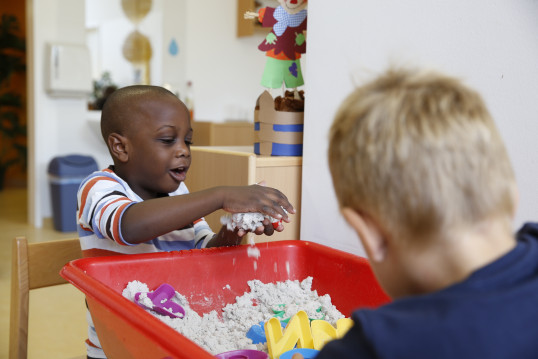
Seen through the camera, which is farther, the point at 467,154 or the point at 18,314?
the point at 18,314

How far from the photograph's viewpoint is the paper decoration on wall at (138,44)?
4.61m

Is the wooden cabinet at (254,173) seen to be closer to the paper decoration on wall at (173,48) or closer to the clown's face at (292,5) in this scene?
the clown's face at (292,5)

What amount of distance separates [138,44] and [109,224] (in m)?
4.27

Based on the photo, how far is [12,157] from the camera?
5.62 metres

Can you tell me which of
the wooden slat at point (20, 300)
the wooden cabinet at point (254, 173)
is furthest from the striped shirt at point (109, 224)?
the wooden cabinet at point (254, 173)

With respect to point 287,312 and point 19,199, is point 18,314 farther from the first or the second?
point 19,199

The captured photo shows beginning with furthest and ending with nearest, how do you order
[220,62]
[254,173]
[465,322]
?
[220,62] → [254,173] → [465,322]

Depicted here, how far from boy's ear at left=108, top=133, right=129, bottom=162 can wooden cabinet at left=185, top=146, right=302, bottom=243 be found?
0.42 meters

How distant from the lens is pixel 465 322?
0.33 metres

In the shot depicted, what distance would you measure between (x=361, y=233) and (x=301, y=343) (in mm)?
410

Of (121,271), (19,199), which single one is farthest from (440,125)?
(19,199)

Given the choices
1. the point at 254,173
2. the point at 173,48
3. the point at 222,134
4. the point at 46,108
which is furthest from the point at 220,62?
the point at 254,173

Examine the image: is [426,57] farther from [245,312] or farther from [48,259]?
[48,259]

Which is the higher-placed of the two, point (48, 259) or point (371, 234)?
point (371, 234)
